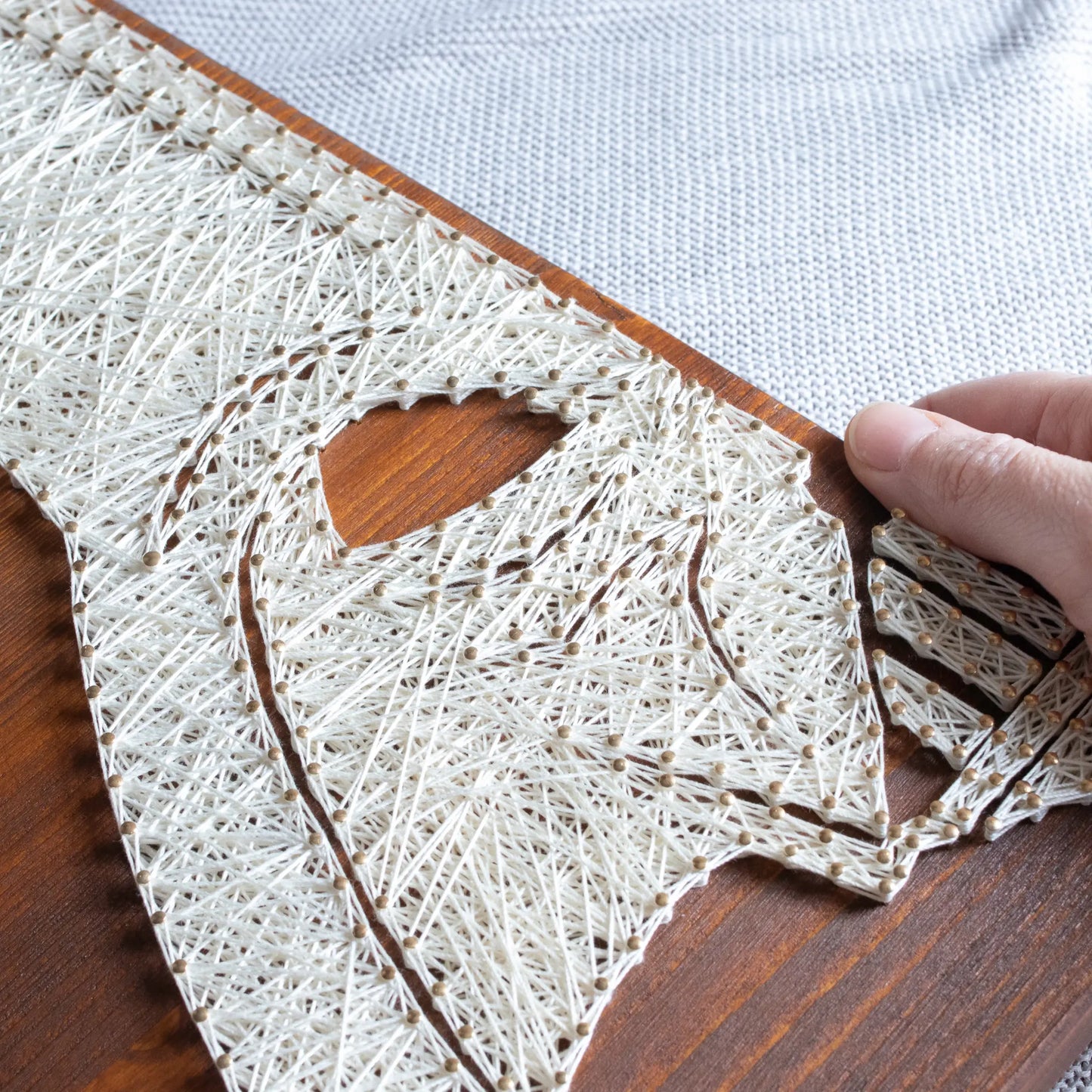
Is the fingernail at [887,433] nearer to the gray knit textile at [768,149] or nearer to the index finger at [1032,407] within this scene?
the index finger at [1032,407]

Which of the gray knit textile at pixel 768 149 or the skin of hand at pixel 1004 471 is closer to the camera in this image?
the skin of hand at pixel 1004 471

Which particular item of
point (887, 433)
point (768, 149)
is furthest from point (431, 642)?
point (768, 149)

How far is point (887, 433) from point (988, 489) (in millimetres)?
54

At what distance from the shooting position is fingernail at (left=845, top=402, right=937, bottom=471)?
546mm

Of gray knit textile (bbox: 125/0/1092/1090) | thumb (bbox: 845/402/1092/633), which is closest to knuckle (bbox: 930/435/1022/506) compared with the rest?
thumb (bbox: 845/402/1092/633)

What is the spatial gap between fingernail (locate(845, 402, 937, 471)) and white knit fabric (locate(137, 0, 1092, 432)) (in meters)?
0.30

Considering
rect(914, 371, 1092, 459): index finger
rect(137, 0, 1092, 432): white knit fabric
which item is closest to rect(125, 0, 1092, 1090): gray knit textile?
rect(137, 0, 1092, 432): white knit fabric

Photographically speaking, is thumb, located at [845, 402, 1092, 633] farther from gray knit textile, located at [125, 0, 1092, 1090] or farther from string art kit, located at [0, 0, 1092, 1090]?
gray knit textile, located at [125, 0, 1092, 1090]

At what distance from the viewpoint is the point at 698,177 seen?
944 millimetres

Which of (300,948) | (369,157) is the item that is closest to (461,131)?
(369,157)

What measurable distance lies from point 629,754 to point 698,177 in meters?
0.59

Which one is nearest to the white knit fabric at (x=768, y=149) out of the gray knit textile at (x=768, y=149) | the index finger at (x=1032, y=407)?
the gray knit textile at (x=768, y=149)

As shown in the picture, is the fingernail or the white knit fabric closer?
the fingernail

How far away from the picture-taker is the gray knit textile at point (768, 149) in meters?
0.89
